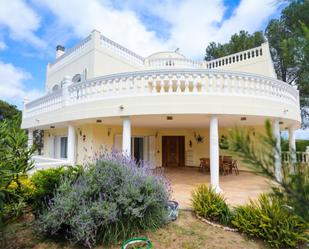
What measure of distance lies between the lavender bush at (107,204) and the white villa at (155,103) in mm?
2598

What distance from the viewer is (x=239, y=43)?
22516 mm

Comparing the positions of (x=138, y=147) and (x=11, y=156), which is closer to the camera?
(x=11, y=156)

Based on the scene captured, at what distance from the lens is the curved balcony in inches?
316

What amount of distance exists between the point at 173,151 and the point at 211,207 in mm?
9919

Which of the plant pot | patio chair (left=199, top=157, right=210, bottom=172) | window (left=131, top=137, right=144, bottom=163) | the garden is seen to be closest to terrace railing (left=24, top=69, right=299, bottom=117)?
the garden

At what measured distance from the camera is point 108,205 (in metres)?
4.74

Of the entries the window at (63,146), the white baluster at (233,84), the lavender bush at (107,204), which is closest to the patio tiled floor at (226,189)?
the lavender bush at (107,204)

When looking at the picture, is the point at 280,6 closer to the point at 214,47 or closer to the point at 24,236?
the point at 24,236

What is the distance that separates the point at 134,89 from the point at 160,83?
3.53 feet

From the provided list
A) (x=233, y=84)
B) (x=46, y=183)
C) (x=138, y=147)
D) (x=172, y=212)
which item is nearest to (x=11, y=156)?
(x=46, y=183)

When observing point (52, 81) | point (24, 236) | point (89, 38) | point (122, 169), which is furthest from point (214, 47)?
point (24, 236)

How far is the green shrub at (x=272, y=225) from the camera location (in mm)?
4613

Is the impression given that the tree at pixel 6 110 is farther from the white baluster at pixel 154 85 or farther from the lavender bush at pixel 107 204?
the lavender bush at pixel 107 204

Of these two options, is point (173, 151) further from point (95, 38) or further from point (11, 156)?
point (11, 156)
